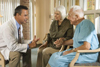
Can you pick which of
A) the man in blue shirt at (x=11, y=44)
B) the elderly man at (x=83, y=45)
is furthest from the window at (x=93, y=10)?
the man in blue shirt at (x=11, y=44)

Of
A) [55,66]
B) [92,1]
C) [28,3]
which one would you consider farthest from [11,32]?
[28,3]

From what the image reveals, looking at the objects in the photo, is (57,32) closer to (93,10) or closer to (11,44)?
(93,10)

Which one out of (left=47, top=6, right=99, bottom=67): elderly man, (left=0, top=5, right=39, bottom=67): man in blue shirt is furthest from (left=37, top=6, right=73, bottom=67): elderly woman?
(left=47, top=6, right=99, bottom=67): elderly man

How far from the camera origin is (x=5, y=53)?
2.27 meters

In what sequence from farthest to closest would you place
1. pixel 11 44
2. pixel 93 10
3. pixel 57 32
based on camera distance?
1. pixel 57 32
2. pixel 93 10
3. pixel 11 44

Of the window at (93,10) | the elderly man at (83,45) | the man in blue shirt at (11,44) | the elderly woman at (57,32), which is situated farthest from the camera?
the elderly woman at (57,32)

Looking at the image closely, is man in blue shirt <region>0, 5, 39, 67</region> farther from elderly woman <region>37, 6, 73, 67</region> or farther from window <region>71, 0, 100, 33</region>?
window <region>71, 0, 100, 33</region>

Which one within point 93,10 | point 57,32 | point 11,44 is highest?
point 93,10

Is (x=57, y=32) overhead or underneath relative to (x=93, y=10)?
underneath

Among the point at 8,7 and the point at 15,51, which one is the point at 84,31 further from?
the point at 8,7

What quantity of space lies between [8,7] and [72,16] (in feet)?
14.5

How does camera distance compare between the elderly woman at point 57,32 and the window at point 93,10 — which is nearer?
the window at point 93,10

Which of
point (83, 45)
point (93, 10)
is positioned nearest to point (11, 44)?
point (83, 45)

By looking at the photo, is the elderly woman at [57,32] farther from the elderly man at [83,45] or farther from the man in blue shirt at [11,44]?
the elderly man at [83,45]
